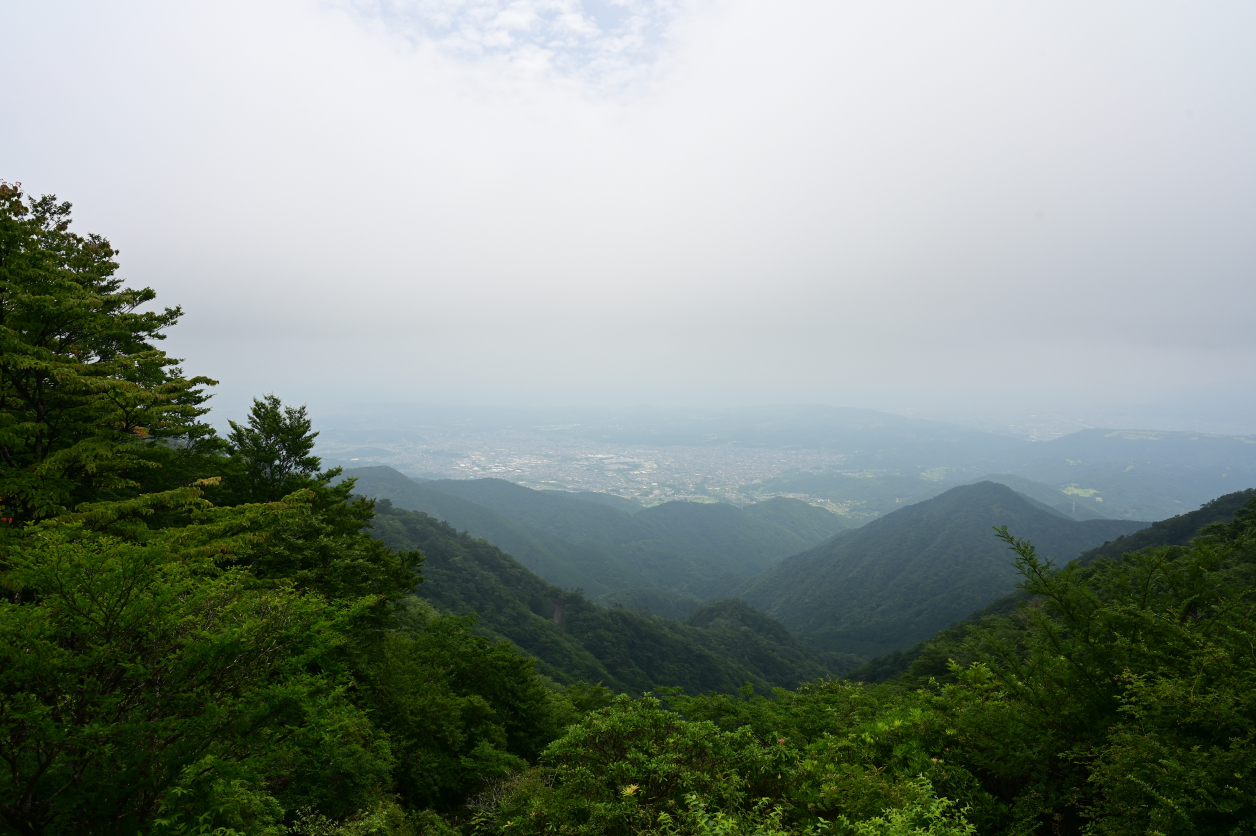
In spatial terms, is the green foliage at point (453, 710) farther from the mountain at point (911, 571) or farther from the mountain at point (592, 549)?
the mountain at point (592, 549)

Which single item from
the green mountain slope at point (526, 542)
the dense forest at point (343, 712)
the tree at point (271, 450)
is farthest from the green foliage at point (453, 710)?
the green mountain slope at point (526, 542)

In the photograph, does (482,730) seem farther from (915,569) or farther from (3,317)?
(915,569)

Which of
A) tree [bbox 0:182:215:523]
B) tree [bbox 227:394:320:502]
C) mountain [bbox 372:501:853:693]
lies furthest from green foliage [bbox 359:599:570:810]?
mountain [bbox 372:501:853:693]

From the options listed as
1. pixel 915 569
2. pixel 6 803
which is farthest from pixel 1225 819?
pixel 915 569

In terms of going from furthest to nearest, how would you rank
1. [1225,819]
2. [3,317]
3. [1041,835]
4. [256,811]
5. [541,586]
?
[541,586]
[3,317]
[256,811]
[1041,835]
[1225,819]

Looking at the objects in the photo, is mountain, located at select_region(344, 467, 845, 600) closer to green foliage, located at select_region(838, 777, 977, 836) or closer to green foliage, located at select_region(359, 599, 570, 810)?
green foliage, located at select_region(359, 599, 570, 810)
